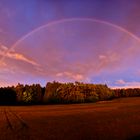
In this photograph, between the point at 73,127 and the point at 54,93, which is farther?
the point at 54,93

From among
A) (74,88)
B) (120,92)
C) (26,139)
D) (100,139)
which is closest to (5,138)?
(26,139)

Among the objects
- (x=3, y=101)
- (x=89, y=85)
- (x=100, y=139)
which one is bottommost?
(x=100, y=139)

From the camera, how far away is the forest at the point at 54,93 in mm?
136500

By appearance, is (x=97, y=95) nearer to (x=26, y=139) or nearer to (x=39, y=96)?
(x=39, y=96)

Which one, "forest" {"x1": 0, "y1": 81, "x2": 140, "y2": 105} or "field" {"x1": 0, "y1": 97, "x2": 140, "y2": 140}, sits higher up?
"forest" {"x1": 0, "y1": 81, "x2": 140, "y2": 105}

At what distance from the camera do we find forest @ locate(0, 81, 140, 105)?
136 metres

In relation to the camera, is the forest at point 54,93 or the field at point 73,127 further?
the forest at point 54,93

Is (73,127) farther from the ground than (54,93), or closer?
closer

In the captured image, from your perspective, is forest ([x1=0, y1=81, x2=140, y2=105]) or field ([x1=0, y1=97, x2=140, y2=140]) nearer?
field ([x1=0, y1=97, x2=140, y2=140])

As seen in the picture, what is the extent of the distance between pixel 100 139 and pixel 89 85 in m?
137

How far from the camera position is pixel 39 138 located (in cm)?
1941

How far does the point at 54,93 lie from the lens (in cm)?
14025

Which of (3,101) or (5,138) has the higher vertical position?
(3,101)

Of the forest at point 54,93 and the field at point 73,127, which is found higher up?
the forest at point 54,93
